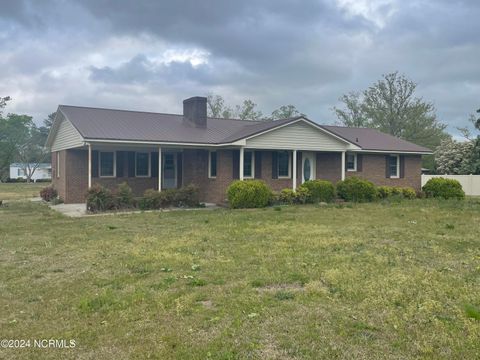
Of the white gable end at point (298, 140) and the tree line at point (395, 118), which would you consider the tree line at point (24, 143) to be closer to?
the tree line at point (395, 118)

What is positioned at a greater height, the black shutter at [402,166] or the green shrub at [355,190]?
the black shutter at [402,166]

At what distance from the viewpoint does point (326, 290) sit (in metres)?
5.68

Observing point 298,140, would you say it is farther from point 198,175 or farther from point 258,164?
point 198,175

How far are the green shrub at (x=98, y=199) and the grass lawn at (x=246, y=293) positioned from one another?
213 inches

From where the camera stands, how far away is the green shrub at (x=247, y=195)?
17562 millimetres

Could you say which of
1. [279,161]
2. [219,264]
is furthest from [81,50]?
[219,264]

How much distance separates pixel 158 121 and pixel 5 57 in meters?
8.76

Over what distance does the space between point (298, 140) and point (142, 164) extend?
7336 mm

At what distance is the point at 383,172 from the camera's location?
951 inches

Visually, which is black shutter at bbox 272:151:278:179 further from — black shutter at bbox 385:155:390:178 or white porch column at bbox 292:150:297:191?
black shutter at bbox 385:155:390:178

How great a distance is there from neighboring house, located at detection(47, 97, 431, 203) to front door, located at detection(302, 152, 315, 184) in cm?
5

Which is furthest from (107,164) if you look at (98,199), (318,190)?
(318,190)

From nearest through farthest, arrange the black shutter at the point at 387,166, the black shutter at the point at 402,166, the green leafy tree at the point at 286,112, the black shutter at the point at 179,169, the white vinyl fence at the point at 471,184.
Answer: the black shutter at the point at 179,169
the black shutter at the point at 387,166
the black shutter at the point at 402,166
the white vinyl fence at the point at 471,184
the green leafy tree at the point at 286,112

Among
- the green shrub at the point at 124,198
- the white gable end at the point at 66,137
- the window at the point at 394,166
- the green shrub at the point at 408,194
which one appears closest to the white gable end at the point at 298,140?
the green shrub at the point at 408,194
